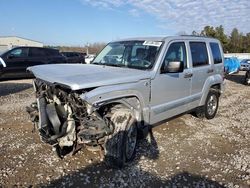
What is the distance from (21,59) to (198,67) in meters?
11.5

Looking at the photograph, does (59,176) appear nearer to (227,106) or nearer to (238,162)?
(238,162)

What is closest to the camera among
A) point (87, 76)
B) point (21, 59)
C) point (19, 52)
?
point (87, 76)

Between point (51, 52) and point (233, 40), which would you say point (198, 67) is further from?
point (233, 40)

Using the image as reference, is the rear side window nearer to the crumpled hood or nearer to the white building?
the crumpled hood

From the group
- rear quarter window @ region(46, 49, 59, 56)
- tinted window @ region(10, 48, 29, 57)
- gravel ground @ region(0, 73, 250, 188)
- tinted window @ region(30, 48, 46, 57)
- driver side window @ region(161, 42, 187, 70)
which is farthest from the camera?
rear quarter window @ region(46, 49, 59, 56)

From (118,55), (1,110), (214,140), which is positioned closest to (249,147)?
(214,140)

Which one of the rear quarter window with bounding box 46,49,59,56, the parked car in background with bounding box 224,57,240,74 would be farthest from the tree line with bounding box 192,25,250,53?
the rear quarter window with bounding box 46,49,59,56

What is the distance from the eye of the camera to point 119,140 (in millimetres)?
4508

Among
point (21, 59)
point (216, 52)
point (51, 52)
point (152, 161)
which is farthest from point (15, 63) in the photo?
point (152, 161)

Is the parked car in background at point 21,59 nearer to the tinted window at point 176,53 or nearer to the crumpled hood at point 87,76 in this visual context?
the tinted window at point 176,53

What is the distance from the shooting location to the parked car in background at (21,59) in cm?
1509

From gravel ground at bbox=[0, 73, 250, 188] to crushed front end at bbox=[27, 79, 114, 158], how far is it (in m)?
0.48

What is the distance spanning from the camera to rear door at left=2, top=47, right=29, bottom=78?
15102 millimetres

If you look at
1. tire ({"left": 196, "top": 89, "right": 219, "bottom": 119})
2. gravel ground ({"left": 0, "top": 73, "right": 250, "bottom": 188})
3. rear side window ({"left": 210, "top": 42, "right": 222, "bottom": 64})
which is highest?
rear side window ({"left": 210, "top": 42, "right": 222, "bottom": 64})
